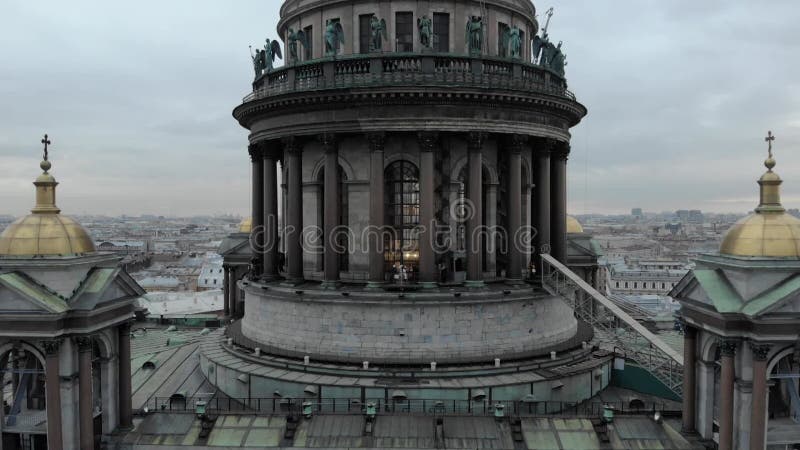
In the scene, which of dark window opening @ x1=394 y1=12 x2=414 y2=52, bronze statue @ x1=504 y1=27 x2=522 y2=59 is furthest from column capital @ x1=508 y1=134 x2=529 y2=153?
dark window opening @ x1=394 y1=12 x2=414 y2=52

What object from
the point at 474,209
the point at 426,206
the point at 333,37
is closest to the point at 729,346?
the point at 474,209

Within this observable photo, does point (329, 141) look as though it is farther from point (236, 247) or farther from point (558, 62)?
point (236, 247)

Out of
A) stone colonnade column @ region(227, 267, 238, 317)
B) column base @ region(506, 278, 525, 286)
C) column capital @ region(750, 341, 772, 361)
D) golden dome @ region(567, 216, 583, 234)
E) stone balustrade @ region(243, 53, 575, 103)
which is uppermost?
stone balustrade @ region(243, 53, 575, 103)

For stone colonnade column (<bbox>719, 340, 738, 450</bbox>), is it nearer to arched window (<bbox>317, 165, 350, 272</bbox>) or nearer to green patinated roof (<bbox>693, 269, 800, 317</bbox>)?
green patinated roof (<bbox>693, 269, 800, 317</bbox>)

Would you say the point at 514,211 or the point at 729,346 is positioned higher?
the point at 514,211

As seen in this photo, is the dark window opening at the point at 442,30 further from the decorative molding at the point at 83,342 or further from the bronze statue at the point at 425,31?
the decorative molding at the point at 83,342

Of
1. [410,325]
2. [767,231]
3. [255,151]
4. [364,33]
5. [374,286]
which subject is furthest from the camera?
[255,151]
